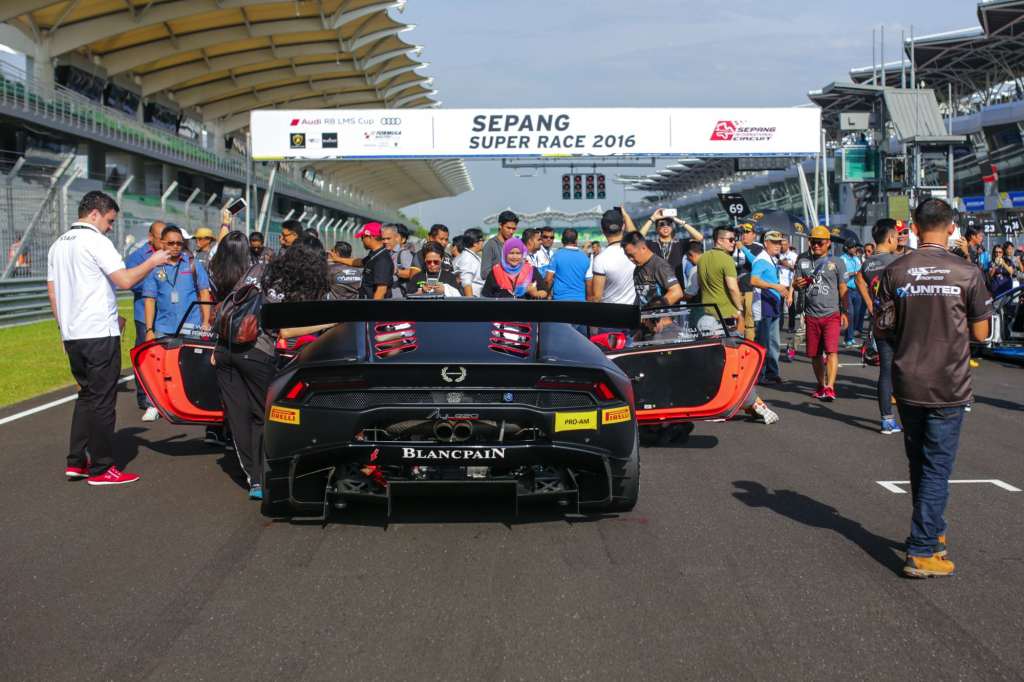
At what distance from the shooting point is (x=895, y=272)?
4945 millimetres

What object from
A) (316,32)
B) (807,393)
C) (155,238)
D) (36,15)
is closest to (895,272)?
(807,393)

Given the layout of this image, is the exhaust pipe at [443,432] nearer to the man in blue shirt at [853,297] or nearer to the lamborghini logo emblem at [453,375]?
the lamborghini logo emblem at [453,375]

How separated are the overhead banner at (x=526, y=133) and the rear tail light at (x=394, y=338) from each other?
29710mm

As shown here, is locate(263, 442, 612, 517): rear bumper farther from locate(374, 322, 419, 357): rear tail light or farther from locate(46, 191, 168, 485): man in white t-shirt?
locate(46, 191, 168, 485): man in white t-shirt

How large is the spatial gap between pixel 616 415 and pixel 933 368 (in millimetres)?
1444

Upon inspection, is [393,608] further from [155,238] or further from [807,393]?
[807,393]

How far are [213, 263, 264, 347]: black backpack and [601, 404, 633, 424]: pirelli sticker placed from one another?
2.19m

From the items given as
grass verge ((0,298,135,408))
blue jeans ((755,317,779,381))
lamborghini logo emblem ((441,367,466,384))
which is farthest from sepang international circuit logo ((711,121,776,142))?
lamborghini logo emblem ((441,367,466,384))

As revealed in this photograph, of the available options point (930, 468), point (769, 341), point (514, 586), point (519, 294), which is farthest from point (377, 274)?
point (930, 468)

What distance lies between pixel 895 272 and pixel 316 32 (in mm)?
46737

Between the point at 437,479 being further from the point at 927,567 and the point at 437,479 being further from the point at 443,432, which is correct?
the point at 927,567

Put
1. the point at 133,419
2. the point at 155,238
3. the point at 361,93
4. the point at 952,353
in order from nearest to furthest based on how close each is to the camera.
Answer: the point at 952,353, the point at 133,419, the point at 155,238, the point at 361,93

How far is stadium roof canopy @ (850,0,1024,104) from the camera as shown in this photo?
2191 inches

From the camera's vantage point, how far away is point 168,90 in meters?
51.5
